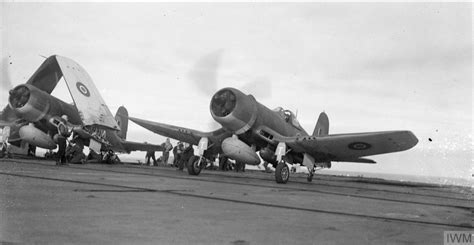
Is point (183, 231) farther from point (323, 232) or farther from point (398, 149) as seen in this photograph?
point (398, 149)

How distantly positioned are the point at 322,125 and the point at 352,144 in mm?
8033

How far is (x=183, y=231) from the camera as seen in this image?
3.79m

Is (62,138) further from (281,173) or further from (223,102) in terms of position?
(281,173)

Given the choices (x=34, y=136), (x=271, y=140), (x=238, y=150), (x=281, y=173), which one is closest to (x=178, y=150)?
(x=34, y=136)

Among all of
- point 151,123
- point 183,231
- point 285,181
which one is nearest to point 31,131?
point 151,123

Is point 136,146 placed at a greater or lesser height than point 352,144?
lesser

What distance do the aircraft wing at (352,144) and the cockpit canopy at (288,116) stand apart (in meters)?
1.58

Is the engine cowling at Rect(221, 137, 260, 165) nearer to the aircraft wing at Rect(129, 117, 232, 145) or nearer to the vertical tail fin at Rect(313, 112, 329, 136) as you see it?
the aircraft wing at Rect(129, 117, 232, 145)

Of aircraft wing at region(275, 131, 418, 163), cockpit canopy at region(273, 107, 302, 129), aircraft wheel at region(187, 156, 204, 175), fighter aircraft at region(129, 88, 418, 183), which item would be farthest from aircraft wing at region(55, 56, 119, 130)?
aircraft wing at region(275, 131, 418, 163)

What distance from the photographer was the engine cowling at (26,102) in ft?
58.7

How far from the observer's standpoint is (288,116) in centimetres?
1639

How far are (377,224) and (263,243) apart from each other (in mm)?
2073

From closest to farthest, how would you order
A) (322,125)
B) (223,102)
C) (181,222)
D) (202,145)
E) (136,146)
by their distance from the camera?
1. (181,222)
2. (223,102)
3. (202,145)
4. (322,125)
5. (136,146)

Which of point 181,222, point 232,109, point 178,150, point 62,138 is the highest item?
point 232,109
